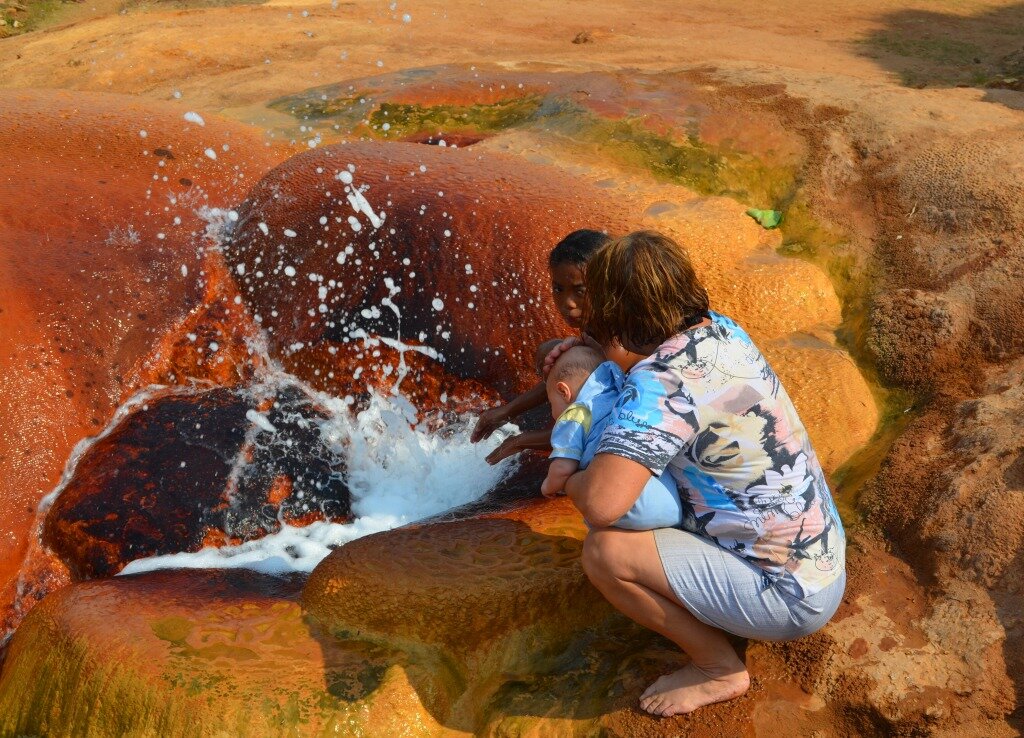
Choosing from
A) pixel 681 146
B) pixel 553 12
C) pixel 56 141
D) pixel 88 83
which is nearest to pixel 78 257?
pixel 56 141

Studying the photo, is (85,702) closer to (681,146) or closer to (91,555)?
(91,555)

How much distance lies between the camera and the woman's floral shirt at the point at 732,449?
1.98 metres

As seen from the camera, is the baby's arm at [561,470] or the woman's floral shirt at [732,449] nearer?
the woman's floral shirt at [732,449]

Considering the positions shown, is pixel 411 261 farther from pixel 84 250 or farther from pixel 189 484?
pixel 84 250

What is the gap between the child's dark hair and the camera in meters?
2.78

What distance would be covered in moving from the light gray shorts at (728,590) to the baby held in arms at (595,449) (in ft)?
0.18

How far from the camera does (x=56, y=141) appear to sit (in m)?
4.36

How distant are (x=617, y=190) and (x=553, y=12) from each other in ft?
19.7

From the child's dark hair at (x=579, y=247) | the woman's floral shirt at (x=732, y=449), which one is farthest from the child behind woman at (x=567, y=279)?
the woman's floral shirt at (x=732, y=449)

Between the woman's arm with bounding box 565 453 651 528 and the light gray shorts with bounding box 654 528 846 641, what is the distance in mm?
178

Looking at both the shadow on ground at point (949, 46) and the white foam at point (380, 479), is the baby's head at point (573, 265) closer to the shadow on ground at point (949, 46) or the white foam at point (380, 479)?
the white foam at point (380, 479)

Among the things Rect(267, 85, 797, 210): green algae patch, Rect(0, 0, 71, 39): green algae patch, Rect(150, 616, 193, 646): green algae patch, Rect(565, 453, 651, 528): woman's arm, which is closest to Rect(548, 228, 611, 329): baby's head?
Rect(565, 453, 651, 528): woman's arm

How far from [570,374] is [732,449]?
2.04ft

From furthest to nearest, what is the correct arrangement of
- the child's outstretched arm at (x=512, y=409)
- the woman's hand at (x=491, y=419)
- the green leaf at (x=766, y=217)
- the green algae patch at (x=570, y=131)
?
the green algae patch at (x=570, y=131)
the green leaf at (x=766, y=217)
the woman's hand at (x=491, y=419)
the child's outstretched arm at (x=512, y=409)
